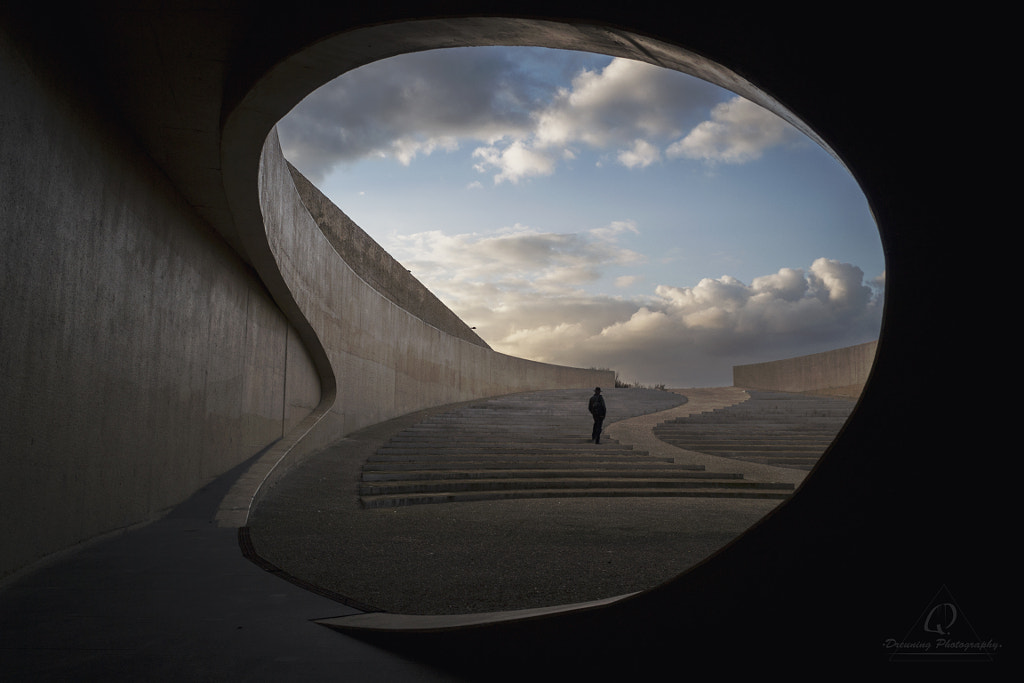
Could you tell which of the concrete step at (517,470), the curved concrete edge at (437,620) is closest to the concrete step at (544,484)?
the concrete step at (517,470)

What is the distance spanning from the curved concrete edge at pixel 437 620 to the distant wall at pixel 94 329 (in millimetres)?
2483

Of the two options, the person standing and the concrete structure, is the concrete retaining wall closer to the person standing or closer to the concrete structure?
the concrete structure

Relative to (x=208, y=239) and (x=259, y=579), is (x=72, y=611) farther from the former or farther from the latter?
(x=208, y=239)

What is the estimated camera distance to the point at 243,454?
8711 millimetres

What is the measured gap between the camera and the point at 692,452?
39.6 ft

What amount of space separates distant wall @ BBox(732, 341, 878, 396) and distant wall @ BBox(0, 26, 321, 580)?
1997cm

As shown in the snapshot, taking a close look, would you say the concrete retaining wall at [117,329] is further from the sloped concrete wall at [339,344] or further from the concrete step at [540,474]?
the concrete step at [540,474]

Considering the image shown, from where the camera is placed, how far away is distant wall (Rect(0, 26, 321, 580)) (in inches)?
154

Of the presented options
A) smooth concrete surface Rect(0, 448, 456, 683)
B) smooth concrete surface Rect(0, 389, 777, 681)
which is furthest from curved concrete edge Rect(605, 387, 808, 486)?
smooth concrete surface Rect(0, 448, 456, 683)

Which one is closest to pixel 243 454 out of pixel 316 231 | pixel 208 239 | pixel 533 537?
pixel 208 239

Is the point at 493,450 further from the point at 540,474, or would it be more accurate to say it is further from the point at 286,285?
the point at 286,285

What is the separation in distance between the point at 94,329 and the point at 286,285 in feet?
13.5

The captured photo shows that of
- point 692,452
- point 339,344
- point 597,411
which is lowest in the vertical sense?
point 692,452

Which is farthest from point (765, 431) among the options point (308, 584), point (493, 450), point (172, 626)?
point (172, 626)
